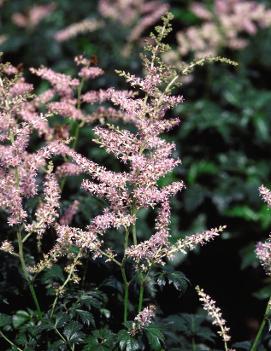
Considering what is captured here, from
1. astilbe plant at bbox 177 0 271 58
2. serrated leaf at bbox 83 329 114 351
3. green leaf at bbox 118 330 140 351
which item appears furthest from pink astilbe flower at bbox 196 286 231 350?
astilbe plant at bbox 177 0 271 58

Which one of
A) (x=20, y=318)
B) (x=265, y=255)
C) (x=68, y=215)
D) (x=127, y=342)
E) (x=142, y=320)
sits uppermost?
(x=68, y=215)

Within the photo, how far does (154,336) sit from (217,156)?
473cm

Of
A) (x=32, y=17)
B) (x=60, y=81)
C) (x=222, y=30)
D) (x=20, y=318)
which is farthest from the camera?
(x=32, y=17)

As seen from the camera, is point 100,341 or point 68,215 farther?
point 68,215

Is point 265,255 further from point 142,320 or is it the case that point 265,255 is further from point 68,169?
point 68,169

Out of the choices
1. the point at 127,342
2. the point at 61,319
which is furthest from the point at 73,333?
the point at 127,342

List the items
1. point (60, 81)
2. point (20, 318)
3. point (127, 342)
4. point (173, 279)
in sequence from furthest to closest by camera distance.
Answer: point (60, 81), point (20, 318), point (173, 279), point (127, 342)

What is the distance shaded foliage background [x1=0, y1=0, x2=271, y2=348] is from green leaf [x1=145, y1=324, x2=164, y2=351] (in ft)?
5.27

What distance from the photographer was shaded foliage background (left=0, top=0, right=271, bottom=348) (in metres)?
6.71

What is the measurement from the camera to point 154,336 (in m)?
3.20

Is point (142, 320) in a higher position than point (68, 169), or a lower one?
lower

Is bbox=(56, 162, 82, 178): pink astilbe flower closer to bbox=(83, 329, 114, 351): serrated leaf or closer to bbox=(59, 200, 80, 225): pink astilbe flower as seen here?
bbox=(59, 200, 80, 225): pink astilbe flower

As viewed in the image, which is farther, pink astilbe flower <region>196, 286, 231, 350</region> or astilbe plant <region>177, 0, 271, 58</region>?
Answer: astilbe plant <region>177, 0, 271, 58</region>

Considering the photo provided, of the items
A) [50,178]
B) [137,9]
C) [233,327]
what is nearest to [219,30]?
[137,9]
